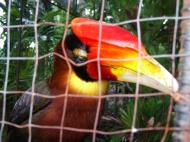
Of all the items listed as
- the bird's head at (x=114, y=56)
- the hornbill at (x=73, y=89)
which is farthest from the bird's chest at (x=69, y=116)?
the bird's head at (x=114, y=56)

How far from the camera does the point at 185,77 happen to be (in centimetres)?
161

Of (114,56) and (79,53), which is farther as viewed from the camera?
(79,53)

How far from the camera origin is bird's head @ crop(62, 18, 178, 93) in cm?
195

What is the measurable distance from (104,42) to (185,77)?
69cm

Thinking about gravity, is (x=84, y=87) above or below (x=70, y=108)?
above

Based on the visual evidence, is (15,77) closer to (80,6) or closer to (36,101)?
(36,101)

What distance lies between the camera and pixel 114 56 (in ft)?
7.41

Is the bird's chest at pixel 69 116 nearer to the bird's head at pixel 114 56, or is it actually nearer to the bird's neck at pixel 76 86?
the bird's neck at pixel 76 86

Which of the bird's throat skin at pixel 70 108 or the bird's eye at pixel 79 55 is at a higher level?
the bird's eye at pixel 79 55

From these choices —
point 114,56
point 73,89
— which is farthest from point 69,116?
point 114,56

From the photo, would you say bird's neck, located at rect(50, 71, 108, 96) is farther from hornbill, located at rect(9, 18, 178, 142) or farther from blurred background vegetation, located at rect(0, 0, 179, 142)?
blurred background vegetation, located at rect(0, 0, 179, 142)

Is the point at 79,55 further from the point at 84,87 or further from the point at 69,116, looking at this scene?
the point at 69,116

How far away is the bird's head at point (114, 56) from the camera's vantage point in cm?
195

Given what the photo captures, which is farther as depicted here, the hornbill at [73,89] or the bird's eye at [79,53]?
the bird's eye at [79,53]
